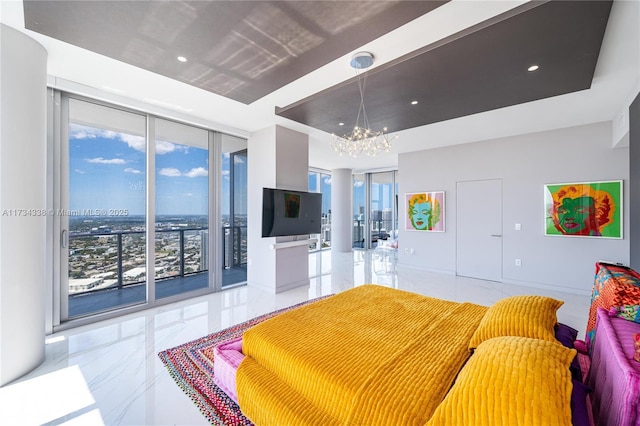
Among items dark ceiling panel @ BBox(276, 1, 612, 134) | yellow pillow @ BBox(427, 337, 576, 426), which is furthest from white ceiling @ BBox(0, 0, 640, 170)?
yellow pillow @ BBox(427, 337, 576, 426)

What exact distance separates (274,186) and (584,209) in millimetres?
5076

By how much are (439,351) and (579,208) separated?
465 cm

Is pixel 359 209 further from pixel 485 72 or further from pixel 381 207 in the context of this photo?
pixel 485 72

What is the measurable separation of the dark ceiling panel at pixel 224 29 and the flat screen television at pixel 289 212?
6.54 ft

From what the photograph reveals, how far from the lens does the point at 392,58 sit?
248 centimetres

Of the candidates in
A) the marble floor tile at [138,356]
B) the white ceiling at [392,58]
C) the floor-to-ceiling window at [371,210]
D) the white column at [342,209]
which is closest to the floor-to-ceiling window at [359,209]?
the floor-to-ceiling window at [371,210]

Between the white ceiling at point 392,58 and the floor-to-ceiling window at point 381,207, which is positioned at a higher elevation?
the white ceiling at point 392,58

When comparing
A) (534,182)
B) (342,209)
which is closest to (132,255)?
(342,209)

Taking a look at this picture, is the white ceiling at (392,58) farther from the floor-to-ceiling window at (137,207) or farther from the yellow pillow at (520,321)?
the yellow pillow at (520,321)

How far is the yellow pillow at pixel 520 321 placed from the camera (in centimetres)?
141

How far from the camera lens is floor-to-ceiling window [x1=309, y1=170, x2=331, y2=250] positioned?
880 centimetres

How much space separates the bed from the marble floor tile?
74 centimetres

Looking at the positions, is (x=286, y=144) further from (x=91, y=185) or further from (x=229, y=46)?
(x=91, y=185)

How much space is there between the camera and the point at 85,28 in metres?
2.03
